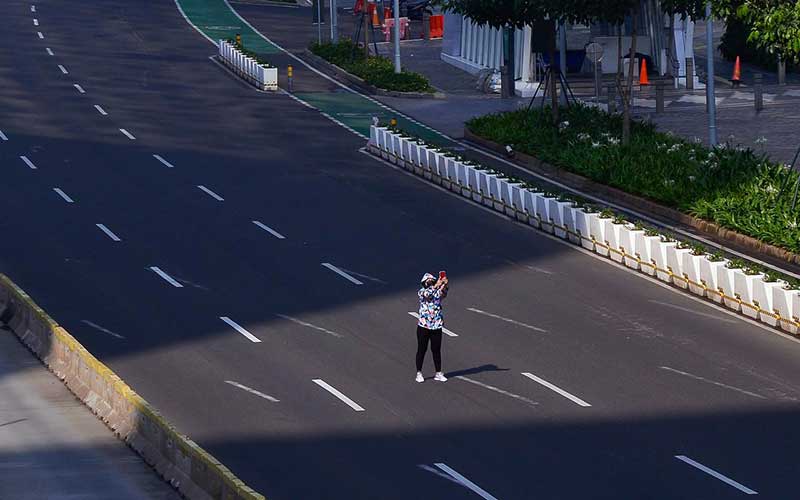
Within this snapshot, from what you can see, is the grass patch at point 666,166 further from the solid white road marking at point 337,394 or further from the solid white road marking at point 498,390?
the solid white road marking at point 337,394

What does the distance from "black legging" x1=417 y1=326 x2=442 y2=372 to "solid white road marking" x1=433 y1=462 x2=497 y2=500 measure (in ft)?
13.5

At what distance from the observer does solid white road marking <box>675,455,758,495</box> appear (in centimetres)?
2158

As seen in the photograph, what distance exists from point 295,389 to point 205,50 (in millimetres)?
49431

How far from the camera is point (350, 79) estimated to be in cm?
6575

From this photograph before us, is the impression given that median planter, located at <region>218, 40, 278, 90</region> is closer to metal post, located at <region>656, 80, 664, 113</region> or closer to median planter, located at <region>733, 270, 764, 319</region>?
metal post, located at <region>656, 80, 664, 113</region>

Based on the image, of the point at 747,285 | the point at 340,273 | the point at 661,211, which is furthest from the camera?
the point at 661,211

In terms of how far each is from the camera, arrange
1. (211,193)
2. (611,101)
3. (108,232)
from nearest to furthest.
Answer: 1. (108,232)
2. (211,193)
3. (611,101)

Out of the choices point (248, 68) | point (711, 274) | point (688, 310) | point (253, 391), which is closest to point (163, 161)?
point (248, 68)

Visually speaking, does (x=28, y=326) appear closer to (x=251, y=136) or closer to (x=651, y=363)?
(x=651, y=363)

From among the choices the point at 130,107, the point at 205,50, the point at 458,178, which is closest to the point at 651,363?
the point at 458,178

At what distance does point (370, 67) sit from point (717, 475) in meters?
45.3

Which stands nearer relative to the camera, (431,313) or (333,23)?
(431,313)

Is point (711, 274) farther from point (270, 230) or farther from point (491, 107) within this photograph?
point (491, 107)

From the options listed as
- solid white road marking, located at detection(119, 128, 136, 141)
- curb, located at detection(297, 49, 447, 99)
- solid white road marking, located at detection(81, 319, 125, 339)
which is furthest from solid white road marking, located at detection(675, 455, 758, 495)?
curb, located at detection(297, 49, 447, 99)
